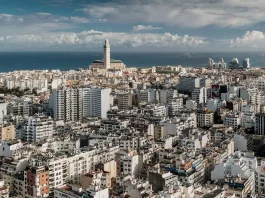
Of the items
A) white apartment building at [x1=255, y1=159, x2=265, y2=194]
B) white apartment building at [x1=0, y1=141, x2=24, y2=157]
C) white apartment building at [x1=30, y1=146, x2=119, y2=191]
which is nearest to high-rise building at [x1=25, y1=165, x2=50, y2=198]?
white apartment building at [x1=30, y1=146, x2=119, y2=191]

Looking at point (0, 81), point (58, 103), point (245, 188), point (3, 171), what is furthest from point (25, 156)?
point (0, 81)

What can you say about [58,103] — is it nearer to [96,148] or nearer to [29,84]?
[96,148]

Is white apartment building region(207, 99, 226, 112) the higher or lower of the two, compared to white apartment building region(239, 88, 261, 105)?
lower

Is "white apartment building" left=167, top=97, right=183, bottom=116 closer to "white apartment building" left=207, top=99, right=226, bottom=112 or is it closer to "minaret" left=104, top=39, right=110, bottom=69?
"white apartment building" left=207, top=99, right=226, bottom=112

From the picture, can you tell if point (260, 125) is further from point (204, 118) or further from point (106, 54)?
point (106, 54)

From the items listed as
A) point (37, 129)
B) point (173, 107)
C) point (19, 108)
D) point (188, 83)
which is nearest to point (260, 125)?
point (173, 107)

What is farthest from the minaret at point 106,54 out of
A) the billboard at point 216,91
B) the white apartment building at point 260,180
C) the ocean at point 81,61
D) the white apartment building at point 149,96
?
the white apartment building at point 260,180
